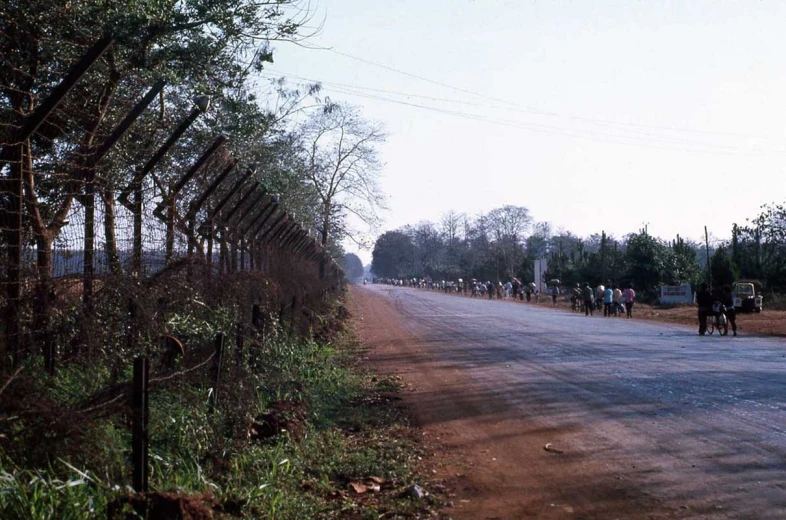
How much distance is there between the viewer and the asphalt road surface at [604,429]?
6250mm

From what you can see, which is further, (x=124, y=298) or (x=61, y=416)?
(x=124, y=298)

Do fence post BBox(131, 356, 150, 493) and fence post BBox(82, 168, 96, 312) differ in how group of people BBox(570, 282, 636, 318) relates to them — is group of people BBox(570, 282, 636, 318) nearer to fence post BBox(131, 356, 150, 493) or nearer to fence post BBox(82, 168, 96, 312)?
fence post BBox(82, 168, 96, 312)

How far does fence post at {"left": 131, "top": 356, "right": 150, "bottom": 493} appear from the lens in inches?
197

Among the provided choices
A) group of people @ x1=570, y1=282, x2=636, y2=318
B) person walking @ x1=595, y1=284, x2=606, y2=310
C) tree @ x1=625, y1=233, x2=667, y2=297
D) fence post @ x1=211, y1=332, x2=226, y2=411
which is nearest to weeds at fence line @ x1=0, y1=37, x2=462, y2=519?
fence post @ x1=211, y1=332, x2=226, y2=411

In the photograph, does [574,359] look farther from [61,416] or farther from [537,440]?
[61,416]

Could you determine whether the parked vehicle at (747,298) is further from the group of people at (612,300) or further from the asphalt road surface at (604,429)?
the asphalt road surface at (604,429)

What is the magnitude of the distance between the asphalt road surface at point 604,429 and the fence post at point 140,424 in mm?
2189

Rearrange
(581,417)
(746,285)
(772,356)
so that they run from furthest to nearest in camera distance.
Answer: (746,285) → (772,356) → (581,417)

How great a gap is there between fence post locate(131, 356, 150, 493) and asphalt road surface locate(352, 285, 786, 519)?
219 centimetres

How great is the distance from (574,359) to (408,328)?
39.0ft

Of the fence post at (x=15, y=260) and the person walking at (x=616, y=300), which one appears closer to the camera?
the fence post at (x=15, y=260)

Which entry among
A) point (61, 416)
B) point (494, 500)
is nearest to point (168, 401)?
point (61, 416)

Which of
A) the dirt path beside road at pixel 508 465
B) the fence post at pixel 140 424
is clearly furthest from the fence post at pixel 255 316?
the fence post at pixel 140 424

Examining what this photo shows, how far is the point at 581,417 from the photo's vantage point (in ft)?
31.4
